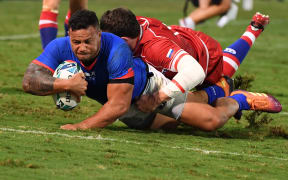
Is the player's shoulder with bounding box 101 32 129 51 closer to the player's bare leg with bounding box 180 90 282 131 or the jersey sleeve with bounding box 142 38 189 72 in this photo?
the jersey sleeve with bounding box 142 38 189 72

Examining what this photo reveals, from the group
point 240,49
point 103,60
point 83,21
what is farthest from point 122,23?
point 240,49

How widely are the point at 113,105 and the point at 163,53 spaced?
671 mm

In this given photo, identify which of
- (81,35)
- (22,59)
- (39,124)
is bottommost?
(22,59)

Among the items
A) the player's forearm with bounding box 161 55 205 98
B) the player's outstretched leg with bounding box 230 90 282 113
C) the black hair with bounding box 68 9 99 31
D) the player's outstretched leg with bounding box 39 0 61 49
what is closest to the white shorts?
the player's forearm with bounding box 161 55 205 98

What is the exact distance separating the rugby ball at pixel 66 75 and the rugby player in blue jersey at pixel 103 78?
2.5 inches

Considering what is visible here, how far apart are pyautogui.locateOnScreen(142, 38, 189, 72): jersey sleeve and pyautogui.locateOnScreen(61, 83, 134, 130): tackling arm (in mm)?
428

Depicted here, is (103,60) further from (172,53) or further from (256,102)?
(256,102)

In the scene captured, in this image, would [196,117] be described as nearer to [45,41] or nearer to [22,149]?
[22,149]

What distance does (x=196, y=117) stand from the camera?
21.0 ft

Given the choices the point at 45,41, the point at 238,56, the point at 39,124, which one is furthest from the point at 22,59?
the point at 39,124

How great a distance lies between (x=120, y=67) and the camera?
5.83m

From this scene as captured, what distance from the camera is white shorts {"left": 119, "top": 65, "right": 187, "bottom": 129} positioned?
6305 millimetres

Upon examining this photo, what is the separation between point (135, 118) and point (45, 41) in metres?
2.51

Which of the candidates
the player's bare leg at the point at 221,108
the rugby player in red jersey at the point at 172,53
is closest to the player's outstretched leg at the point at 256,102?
the player's bare leg at the point at 221,108
